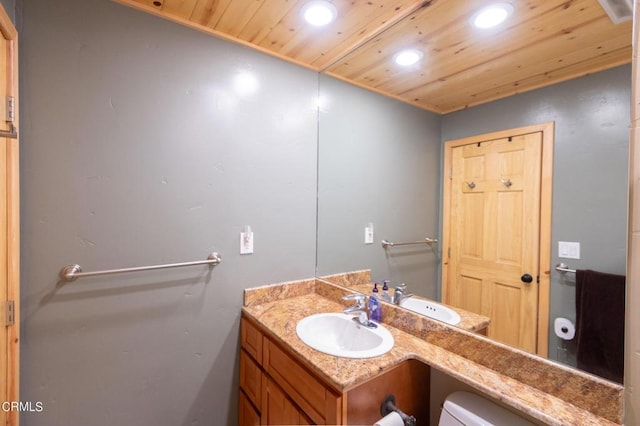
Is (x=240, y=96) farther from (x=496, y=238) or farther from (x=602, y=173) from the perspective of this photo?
(x=602, y=173)

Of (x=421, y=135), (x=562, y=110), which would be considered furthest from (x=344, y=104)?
(x=562, y=110)

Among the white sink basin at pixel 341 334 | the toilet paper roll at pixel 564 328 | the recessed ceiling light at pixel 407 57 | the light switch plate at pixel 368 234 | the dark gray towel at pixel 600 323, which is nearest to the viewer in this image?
the dark gray towel at pixel 600 323

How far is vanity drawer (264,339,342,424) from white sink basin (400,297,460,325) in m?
0.58

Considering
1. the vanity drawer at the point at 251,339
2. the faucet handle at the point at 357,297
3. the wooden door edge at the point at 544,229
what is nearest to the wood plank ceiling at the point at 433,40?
the wooden door edge at the point at 544,229

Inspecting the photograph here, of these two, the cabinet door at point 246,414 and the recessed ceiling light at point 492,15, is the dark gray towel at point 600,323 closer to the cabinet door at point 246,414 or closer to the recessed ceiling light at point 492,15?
the recessed ceiling light at point 492,15

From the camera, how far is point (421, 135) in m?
1.45

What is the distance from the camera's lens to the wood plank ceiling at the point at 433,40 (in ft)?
3.01

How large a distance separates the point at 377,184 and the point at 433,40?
0.78 m

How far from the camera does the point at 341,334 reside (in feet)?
4.72

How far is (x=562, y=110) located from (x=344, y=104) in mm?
1210

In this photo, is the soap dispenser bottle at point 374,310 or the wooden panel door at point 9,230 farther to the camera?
the soap dispenser bottle at point 374,310

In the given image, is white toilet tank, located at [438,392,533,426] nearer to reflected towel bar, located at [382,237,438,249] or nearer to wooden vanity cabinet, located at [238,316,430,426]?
wooden vanity cabinet, located at [238,316,430,426]

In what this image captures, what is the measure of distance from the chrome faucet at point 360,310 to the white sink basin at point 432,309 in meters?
0.19

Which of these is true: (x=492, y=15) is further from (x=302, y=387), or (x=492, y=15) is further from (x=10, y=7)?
(x=10, y=7)
